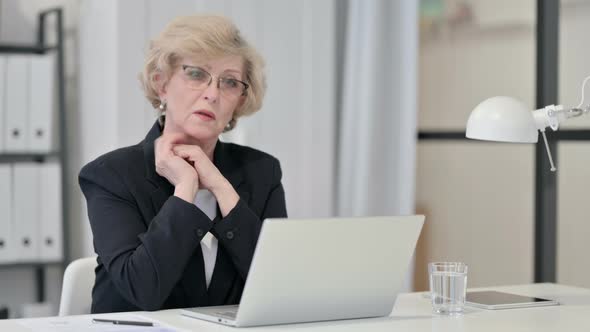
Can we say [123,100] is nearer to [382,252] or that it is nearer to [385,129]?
[385,129]

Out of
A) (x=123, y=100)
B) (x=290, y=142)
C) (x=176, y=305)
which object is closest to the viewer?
(x=176, y=305)

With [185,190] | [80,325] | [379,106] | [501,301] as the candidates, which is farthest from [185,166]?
[379,106]

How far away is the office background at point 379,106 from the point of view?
12.1 feet

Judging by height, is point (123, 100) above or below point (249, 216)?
above

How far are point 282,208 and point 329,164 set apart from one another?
175 centimetres

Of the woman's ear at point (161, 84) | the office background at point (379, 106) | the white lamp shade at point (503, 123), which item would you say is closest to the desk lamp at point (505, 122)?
the white lamp shade at point (503, 123)

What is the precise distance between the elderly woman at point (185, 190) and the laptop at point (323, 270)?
190mm

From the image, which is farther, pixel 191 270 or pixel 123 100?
pixel 123 100

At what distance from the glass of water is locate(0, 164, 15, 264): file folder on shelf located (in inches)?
83.3

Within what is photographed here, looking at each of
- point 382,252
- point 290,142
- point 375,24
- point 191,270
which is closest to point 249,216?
point 191,270

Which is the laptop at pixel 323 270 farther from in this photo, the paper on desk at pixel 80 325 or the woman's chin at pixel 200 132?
the woman's chin at pixel 200 132

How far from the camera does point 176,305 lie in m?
2.17

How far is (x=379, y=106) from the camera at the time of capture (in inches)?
167

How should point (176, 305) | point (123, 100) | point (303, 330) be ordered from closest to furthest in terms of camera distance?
1. point (303, 330)
2. point (176, 305)
3. point (123, 100)
